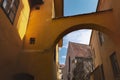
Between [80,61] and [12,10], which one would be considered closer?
[12,10]

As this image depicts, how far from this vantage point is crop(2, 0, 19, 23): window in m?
7.75

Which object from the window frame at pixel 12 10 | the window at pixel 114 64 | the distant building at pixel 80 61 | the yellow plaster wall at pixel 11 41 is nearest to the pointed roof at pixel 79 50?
the distant building at pixel 80 61

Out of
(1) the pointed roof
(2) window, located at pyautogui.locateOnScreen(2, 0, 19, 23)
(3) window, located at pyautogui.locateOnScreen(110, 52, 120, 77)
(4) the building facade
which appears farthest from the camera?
(1) the pointed roof

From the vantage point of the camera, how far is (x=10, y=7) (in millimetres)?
8320

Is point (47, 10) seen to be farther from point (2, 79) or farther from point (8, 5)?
point (2, 79)

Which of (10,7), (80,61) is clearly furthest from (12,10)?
(80,61)

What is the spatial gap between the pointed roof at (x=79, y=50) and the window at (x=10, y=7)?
1437 cm

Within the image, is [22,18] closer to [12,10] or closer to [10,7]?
[12,10]

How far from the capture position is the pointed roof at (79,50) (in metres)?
22.3

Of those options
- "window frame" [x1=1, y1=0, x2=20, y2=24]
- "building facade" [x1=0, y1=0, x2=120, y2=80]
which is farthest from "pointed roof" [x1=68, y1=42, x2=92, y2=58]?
"window frame" [x1=1, y1=0, x2=20, y2=24]

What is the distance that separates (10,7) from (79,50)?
16489mm

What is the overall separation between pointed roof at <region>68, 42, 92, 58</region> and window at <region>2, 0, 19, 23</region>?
1437cm

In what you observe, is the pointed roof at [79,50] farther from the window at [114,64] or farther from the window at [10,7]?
the window at [10,7]

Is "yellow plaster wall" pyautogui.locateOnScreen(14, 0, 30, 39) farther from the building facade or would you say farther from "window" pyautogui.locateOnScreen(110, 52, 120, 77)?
"window" pyautogui.locateOnScreen(110, 52, 120, 77)
